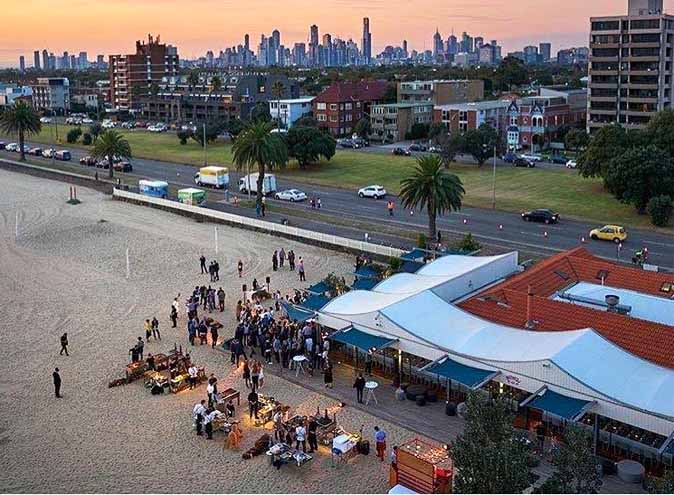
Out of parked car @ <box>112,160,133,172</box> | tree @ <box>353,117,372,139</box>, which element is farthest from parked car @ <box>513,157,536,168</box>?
parked car @ <box>112,160,133,172</box>

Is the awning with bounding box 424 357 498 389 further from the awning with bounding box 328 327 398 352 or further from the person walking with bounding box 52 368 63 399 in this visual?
the person walking with bounding box 52 368 63 399

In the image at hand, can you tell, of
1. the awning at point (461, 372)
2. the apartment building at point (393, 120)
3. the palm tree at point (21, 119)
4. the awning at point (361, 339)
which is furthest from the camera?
the apartment building at point (393, 120)

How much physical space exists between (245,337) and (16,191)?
41.4 m

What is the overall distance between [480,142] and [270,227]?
2906 cm

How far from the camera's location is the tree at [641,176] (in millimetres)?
43375

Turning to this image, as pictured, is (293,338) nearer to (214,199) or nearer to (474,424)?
(474,424)

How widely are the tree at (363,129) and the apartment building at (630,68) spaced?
2489cm

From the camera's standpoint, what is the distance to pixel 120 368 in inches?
918

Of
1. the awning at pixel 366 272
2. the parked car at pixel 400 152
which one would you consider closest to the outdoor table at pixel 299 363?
the awning at pixel 366 272

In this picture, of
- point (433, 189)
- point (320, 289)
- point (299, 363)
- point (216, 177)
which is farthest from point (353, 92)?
point (299, 363)

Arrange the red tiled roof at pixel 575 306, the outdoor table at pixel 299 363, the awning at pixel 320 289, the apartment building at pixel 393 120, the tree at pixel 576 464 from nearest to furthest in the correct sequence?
1. the tree at pixel 576 464
2. the red tiled roof at pixel 575 306
3. the outdoor table at pixel 299 363
4. the awning at pixel 320 289
5. the apartment building at pixel 393 120

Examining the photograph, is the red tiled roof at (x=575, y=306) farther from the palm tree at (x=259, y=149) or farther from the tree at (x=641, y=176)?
the palm tree at (x=259, y=149)

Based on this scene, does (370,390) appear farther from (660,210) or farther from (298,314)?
(660,210)

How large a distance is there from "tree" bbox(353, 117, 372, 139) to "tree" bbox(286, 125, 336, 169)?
23.6m
